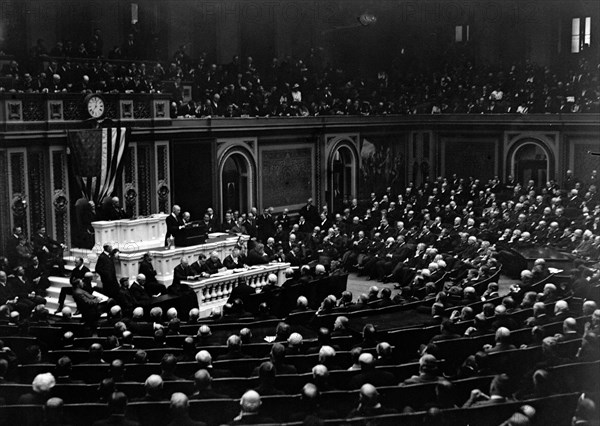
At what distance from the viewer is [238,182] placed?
31.8m

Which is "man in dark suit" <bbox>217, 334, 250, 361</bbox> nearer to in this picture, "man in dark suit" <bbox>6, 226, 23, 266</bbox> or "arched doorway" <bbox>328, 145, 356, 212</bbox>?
"man in dark suit" <bbox>6, 226, 23, 266</bbox>

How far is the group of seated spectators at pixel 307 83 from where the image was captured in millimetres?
25719

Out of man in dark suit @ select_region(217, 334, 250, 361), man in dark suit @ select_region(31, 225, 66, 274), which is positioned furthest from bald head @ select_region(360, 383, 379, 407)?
man in dark suit @ select_region(31, 225, 66, 274)

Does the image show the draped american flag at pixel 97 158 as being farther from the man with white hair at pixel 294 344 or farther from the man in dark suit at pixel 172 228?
the man with white hair at pixel 294 344

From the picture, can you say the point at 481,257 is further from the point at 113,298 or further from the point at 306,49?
the point at 306,49

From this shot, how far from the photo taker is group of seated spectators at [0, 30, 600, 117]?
25.7 metres

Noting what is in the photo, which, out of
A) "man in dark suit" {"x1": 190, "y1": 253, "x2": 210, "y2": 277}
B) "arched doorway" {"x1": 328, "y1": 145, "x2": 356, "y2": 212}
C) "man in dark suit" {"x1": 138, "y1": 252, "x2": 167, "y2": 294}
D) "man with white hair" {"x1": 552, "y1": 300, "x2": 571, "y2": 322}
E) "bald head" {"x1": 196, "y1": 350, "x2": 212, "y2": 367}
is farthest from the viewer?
"arched doorway" {"x1": 328, "y1": 145, "x2": 356, "y2": 212}

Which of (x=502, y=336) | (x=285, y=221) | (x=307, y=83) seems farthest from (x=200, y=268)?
(x=307, y=83)

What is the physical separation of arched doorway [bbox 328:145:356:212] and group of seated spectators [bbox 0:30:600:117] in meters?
1.96

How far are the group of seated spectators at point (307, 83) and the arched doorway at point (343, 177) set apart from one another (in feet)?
6.43

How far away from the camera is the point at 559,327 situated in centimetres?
1388

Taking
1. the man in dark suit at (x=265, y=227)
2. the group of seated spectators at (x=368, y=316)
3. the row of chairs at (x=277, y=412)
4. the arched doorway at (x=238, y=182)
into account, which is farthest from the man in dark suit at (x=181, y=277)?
the arched doorway at (x=238, y=182)

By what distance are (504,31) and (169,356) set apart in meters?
32.8

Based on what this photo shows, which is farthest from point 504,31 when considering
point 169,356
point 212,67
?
point 169,356
